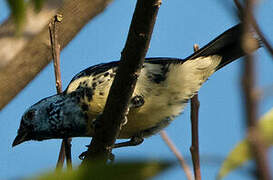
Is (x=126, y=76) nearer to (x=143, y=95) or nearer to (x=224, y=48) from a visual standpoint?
(x=143, y=95)

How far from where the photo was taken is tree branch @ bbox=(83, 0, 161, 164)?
2.18 meters

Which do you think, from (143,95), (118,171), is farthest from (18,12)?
(143,95)

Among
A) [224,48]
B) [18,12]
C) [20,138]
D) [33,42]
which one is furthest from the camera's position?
[20,138]

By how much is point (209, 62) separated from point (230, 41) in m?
0.26

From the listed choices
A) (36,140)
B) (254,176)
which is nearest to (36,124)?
(36,140)

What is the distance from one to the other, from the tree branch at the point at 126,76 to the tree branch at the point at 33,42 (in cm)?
133

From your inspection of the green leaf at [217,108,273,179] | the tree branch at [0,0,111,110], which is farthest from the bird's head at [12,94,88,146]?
the green leaf at [217,108,273,179]

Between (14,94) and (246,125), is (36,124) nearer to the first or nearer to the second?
(14,94)

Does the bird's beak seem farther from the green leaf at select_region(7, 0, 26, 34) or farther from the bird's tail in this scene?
the green leaf at select_region(7, 0, 26, 34)

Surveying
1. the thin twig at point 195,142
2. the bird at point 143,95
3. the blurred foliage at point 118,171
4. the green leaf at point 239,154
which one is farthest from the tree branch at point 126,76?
the blurred foliage at point 118,171

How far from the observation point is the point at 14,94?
4.07m

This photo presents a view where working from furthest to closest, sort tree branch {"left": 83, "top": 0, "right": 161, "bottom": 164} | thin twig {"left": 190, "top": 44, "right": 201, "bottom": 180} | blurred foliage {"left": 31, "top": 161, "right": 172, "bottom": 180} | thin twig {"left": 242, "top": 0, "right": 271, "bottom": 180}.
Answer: tree branch {"left": 83, "top": 0, "right": 161, "bottom": 164} → thin twig {"left": 190, "top": 44, "right": 201, "bottom": 180} → blurred foliage {"left": 31, "top": 161, "right": 172, "bottom": 180} → thin twig {"left": 242, "top": 0, "right": 271, "bottom": 180}

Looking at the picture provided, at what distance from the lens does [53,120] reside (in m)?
4.03

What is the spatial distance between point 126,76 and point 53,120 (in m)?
1.79
